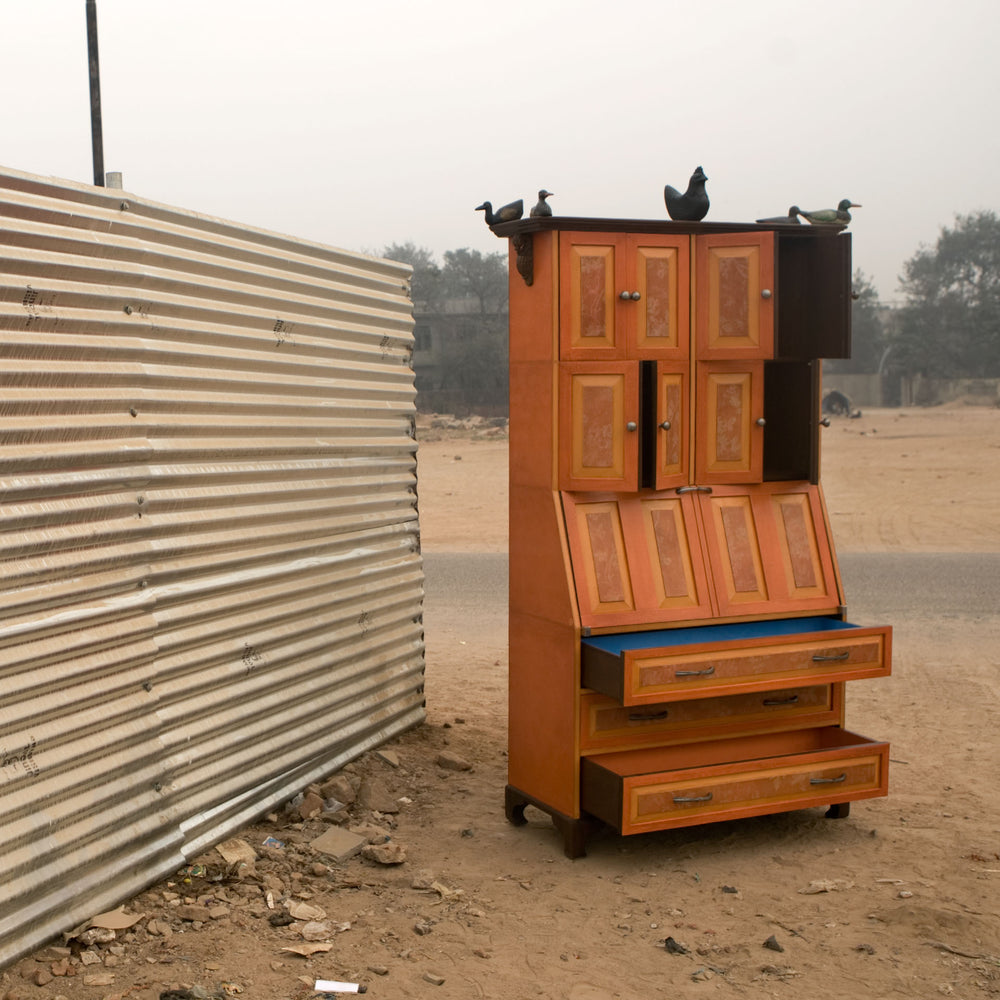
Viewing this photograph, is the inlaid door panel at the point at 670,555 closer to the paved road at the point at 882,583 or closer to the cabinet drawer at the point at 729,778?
the cabinet drawer at the point at 729,778

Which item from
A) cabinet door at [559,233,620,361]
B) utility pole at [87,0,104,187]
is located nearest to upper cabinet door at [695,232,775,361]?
cabinet door at [559,233,620,361]

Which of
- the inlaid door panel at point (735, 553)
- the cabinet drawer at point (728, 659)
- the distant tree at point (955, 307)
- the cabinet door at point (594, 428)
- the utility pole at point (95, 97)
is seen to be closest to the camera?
the cabinet drawer at point (728, 659)

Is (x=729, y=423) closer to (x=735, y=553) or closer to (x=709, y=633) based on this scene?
(x=735, y=553)

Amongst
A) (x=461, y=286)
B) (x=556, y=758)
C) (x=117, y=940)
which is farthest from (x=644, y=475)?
(x=461, y=286)

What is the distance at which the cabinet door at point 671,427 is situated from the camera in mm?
5613

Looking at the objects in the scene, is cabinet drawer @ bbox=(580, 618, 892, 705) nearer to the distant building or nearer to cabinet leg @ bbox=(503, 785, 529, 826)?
cabinet leg @ bbox=(503, 785, 529, 826)

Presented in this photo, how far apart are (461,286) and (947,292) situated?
23849mm

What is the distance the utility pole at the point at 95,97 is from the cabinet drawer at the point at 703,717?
479 centimetres

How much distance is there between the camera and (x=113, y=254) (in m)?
4.69

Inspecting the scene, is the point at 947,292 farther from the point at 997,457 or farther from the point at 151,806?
the point at 151,806

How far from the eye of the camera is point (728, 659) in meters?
5.34

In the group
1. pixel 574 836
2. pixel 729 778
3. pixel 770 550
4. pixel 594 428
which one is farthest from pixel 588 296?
pixel 574 836

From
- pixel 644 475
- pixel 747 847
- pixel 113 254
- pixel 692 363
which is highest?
pixel 113 254

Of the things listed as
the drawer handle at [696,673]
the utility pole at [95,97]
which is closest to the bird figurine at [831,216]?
the drawer handle at [696,673]
